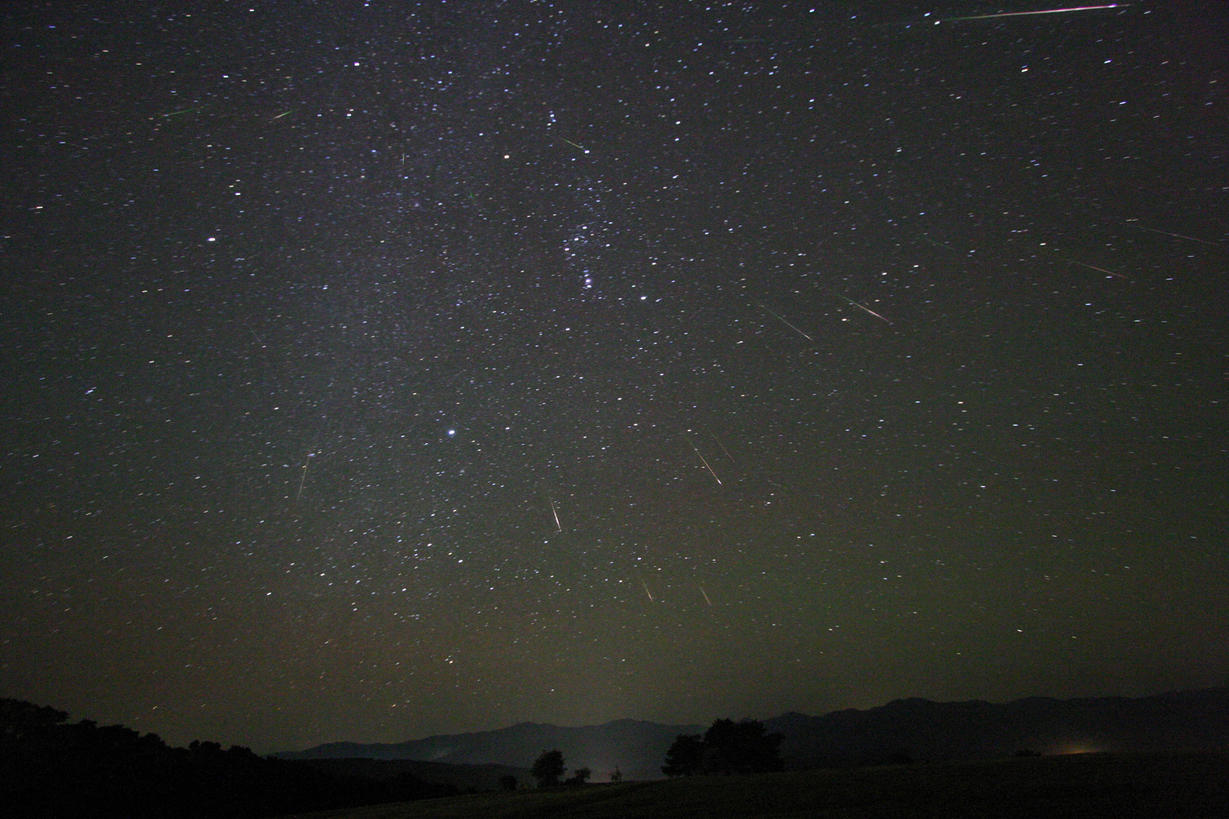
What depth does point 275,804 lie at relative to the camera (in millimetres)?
25594

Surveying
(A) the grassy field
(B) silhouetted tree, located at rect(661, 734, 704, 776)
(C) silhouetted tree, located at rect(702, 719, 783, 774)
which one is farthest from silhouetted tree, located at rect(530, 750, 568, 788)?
(A) the grassy field

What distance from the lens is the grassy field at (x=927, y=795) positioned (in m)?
11.6

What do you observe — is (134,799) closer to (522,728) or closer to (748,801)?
(748,801)

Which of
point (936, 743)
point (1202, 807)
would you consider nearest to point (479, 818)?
point (1202, 807)

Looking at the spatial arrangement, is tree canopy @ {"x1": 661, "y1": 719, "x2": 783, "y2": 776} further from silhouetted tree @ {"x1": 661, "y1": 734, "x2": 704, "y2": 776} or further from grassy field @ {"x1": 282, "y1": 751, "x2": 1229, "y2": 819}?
grassy field @ {"x1": 282, "y1": 751, "x2": 1229, "y2": 819}

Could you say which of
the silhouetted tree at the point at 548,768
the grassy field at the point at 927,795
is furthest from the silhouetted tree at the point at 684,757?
the grassy field at the point at 927,795

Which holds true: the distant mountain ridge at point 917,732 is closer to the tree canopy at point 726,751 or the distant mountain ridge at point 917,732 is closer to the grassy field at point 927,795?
the tree canopy at point 726,751

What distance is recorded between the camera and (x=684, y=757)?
4422 cm

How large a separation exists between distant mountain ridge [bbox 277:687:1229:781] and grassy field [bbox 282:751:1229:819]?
159ft

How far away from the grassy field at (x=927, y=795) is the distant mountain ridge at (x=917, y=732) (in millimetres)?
48336

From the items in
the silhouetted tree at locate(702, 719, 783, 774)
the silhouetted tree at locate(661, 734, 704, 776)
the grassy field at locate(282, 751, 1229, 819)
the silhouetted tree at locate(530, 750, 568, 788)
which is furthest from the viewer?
the silhouetted tree at locate(661, 734, 704, 776)

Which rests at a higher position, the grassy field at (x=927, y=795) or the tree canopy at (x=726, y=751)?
the grassy field at (x=927, y=795)

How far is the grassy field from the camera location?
37.9 ft

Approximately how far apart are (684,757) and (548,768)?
7.94 meters
